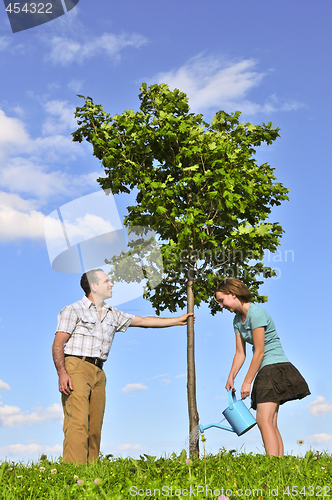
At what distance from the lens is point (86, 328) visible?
20.4ft

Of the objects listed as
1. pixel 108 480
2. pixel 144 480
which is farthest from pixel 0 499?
pixel 144 480

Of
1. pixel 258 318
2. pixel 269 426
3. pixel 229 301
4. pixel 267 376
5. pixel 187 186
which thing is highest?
pixel 187 186

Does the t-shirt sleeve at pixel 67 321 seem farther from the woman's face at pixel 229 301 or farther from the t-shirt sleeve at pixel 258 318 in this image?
the t-shirt sleeve at pixel 258 318

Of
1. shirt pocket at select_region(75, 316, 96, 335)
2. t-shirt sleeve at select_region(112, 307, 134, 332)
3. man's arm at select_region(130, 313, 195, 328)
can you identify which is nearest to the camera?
shirt pocket at select_region(75, 316, 96, 335)

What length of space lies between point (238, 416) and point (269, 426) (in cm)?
45

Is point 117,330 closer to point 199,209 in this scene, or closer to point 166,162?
point 199,209

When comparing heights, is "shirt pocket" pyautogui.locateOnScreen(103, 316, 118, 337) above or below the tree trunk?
above

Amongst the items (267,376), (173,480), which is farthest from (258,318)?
(173,480)

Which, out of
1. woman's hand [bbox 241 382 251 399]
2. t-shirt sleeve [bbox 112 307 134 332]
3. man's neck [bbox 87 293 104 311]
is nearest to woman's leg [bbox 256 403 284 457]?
woman's hand [bbox 241 382 251 399]

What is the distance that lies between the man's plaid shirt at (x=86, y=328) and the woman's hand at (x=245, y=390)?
6.99 feet

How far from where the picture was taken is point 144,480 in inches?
160

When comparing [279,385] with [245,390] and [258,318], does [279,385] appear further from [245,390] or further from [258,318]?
[258,318]

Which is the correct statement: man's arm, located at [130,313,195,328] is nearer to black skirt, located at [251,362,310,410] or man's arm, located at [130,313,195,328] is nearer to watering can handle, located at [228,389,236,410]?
watering can handle, located at [228,389,236,410]

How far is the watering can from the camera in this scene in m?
5.54
